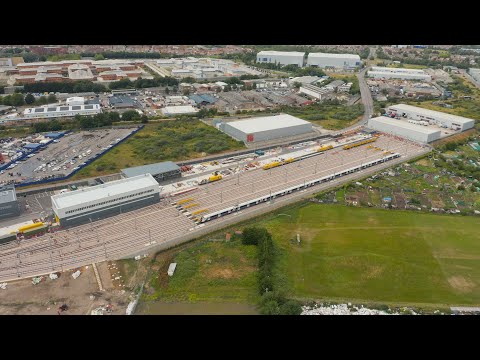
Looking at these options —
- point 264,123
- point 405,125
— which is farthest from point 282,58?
point 264,123

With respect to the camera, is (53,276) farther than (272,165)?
No

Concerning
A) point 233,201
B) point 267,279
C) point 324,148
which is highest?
point 324,148

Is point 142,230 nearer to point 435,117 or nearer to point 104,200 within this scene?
point 104,200

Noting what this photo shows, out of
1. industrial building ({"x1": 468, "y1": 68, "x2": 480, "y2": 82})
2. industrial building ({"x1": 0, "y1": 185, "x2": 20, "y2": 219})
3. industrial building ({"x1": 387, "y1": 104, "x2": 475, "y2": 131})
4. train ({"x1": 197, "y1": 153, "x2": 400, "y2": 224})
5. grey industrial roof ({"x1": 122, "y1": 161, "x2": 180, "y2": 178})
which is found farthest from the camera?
industrial building ({"x1": 468, "y1": 68, "x2": 480, "y2": 82})

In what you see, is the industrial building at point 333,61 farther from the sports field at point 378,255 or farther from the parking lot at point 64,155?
the sports field at point 378,255

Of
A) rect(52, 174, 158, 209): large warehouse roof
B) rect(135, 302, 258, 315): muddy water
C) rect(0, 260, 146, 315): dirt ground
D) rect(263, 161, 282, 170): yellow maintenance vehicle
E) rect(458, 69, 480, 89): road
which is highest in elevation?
rect(458, 69, 480, 89): road

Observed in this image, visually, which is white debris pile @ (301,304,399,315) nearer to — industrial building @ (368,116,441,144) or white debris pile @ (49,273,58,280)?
white debris pile @ (49,273,58,280)

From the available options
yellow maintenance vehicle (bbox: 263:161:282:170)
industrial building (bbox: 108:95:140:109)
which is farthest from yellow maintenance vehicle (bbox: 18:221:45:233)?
industrial building (bbox: 108:95:140:109)

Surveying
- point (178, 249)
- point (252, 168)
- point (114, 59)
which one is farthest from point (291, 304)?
point (114, 59)
